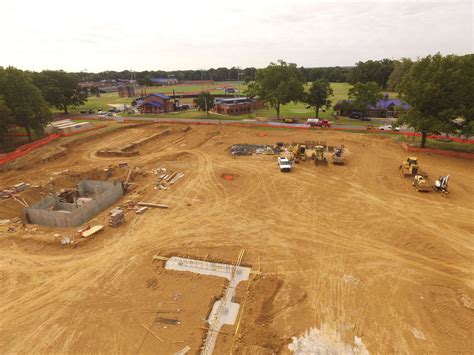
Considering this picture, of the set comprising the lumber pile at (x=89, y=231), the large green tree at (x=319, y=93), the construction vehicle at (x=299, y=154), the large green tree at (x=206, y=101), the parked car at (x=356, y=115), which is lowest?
the lumber pile at (x=89, y=231)

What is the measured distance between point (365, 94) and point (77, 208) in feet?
185

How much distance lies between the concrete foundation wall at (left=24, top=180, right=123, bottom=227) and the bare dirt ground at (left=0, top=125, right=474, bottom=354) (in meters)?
1.01

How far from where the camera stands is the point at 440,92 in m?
36.5

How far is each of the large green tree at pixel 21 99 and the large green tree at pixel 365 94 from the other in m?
59.0

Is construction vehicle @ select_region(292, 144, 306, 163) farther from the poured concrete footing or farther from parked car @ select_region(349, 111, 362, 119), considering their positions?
parked car @ select_region(349, 111, 362, 119)

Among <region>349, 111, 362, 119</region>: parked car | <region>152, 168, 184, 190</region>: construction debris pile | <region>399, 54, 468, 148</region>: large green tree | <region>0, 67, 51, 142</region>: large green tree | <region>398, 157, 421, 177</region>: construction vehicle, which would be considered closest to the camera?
<region>152, 168, 184, 190</region>: construction debris pile

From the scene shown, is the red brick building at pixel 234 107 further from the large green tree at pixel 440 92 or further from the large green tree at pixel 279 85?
the large green tree at pixel 440 92

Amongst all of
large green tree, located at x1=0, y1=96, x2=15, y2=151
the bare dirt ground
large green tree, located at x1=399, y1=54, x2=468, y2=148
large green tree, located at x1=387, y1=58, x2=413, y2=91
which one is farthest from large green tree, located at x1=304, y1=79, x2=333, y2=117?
large green tree, located at x1=0, y1=96, x2=15, y2=151

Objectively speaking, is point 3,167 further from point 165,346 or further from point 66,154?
point 165,346

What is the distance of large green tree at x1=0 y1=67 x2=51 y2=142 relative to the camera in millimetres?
45656

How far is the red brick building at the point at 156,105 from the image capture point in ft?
265

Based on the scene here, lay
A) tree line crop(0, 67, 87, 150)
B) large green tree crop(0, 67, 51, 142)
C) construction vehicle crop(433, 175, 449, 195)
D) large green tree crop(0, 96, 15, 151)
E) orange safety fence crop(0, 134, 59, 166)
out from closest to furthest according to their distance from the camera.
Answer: construction vehicle crop(433, 175, 449, 195) → orange safety fence crop(0, 134, 59, 166) → large green tree crop(0, 96, 15, 151) → tree line crop(0, 67, 87, 150) → large green tree crop(0, 67, 51, 142)

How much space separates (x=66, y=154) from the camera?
44562mm

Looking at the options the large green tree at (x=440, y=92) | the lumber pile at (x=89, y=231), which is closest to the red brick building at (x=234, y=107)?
the large green tree at (x=440, y=92)
